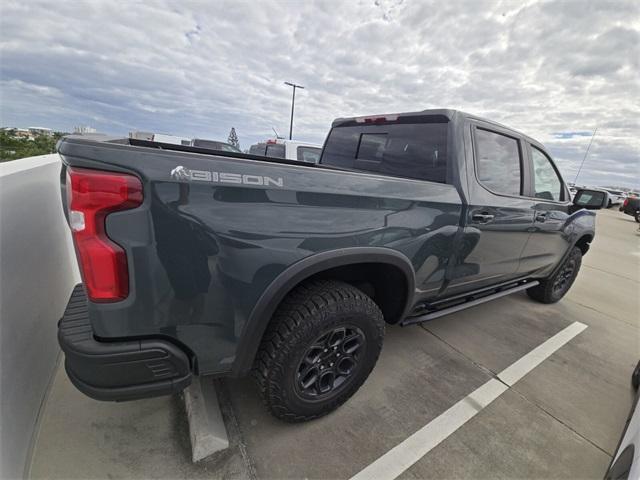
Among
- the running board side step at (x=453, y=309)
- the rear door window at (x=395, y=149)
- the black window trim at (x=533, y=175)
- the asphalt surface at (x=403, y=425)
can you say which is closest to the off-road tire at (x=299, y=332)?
the asphalt surface at (x=403, y=425)

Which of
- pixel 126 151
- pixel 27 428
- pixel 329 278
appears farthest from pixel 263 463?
pixel 126 151

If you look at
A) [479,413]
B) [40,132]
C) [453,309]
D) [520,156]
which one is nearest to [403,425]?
[479,413]

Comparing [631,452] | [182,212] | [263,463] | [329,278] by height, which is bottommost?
[263,463]

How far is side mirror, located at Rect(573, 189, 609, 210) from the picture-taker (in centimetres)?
344

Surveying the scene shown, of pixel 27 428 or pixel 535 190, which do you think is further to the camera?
pixel 535 190

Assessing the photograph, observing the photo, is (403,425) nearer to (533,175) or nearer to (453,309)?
(453,309)

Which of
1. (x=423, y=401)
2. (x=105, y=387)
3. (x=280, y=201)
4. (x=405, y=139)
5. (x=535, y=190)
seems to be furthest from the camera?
(x=535, y=190)

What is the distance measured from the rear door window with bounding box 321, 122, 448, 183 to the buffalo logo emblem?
1760mm

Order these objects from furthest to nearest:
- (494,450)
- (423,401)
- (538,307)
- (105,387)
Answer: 1. (538,307)
2. (423,401)
3. (494,450)
4. (105,387)

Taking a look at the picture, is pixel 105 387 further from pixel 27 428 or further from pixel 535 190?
pixel 535 190

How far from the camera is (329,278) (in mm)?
2000

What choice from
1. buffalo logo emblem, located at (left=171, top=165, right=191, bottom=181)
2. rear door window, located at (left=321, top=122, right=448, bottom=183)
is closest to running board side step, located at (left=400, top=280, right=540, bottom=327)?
rear door window, located at (left=321, top=122, right=448, bottom=183)

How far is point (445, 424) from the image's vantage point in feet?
6.97

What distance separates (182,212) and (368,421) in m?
1.77
